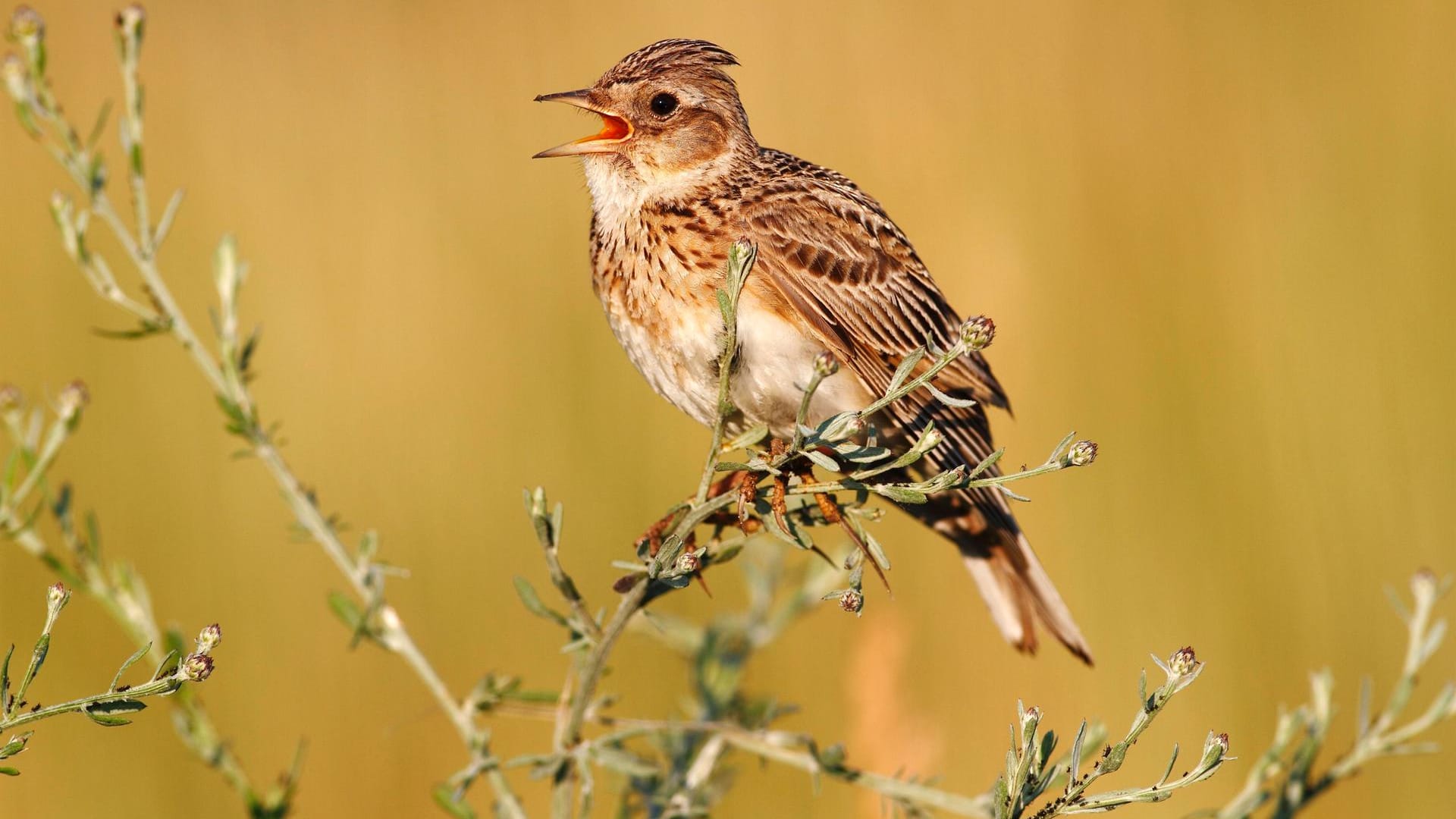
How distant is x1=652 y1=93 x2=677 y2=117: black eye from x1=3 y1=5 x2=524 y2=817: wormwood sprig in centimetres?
178

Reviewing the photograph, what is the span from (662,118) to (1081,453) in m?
2.31

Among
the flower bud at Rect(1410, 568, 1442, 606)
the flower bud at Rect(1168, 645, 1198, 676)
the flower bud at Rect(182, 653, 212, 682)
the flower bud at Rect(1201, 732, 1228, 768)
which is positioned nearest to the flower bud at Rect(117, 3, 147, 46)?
the flower bud at Rect(182, 653, 212, 682)

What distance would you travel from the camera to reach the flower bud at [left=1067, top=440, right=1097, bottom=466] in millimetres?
1883

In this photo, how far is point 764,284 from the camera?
3.68 meters

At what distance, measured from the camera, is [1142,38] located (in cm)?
783

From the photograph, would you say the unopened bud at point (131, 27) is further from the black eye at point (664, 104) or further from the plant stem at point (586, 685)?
the black eye at point (664, 104)

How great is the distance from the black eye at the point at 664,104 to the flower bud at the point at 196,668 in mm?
2583

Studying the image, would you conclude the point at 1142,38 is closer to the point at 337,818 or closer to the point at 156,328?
the point at 337,818

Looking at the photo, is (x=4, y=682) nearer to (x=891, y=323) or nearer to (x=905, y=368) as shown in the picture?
(x=905, y=368)

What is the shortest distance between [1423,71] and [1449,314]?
64.8 inches

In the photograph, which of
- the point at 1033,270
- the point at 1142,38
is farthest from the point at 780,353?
the point at 1142,38

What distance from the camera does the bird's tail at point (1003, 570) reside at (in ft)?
13.2

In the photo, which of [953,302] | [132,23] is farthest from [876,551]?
[953,302]

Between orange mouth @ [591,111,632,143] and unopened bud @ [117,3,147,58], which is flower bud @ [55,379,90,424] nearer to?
unopened bud @ [117,3,147,58]
